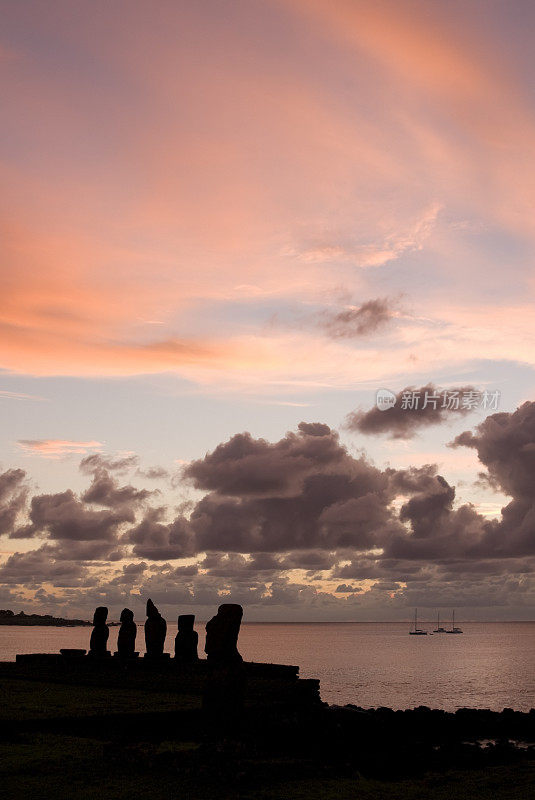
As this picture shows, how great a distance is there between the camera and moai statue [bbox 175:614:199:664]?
44844mm

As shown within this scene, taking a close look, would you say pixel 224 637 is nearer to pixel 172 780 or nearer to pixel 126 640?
pixel 172 780

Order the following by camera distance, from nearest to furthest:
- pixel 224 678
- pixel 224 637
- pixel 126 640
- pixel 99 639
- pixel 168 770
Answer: pixel 168 770
pixel 224 678
pixel 224 637
pixel 126 640
pixel 99 639

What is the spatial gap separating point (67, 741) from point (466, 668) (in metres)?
92.9

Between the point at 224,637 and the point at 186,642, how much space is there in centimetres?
2424

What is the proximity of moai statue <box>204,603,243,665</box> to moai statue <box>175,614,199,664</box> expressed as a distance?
76.0ft

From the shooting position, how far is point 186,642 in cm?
4519

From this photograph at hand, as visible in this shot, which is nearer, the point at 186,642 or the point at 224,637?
the point at 224,637

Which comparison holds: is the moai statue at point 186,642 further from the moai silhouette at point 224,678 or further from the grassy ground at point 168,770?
the moai silhouette at point 224,678

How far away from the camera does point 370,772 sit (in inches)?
821

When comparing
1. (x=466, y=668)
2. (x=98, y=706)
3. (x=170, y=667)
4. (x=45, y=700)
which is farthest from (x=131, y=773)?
(x=466, y=668)

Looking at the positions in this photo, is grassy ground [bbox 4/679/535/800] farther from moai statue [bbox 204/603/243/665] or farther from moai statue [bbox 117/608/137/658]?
moai statue [bbox 117/608/137/658]

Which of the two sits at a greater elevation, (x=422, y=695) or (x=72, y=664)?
(x=72, y=664)

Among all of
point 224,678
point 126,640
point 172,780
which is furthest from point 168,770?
point 126,640

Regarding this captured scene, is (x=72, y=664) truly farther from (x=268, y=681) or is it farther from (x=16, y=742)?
(x=16, y=742)
